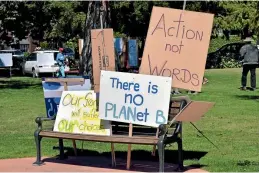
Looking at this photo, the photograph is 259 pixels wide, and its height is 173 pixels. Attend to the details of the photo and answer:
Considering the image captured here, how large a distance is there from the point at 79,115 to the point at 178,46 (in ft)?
5.56

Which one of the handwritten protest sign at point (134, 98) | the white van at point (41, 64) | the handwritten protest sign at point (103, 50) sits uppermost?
the handwritten protest sign at point (103, 50)

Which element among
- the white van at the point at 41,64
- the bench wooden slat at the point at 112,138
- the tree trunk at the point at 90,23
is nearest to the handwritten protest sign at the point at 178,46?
the bench wooden slat at the point at 112,138

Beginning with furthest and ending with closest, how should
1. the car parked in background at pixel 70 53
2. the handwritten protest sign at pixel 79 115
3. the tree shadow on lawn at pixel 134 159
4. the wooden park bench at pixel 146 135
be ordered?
the car parked in background at pixel 70 53 < the handwritten protest sign at pixel 79 115 < the tree shadow on lawn at pixel 134 159 < the wooden park bench at pixel 146 135

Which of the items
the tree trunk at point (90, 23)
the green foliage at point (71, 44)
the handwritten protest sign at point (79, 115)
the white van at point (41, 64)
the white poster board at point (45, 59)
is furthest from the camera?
the green foliage at point (71, 44)

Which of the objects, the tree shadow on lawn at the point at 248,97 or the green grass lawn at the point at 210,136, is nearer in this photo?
the green grass lawn at the point at 210,136

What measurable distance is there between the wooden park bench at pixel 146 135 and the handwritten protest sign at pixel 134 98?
21cm

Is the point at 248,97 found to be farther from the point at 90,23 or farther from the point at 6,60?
the point at 6,60

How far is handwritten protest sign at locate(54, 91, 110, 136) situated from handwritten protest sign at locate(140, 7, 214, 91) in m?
0.92

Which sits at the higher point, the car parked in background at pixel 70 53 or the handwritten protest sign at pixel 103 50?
A: the handwritten protest sign at pixel 103 50

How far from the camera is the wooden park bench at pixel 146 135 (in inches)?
294

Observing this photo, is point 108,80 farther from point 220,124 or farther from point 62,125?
point 220,124

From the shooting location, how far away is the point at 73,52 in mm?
46375

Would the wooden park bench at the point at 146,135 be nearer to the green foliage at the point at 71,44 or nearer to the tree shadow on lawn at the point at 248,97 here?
the tree shadow on lawn at the point at 248,97

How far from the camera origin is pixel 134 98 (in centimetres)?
789
